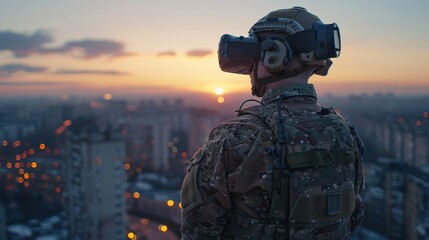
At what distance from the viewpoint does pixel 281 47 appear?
840 millimetres

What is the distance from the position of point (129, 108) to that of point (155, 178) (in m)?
11.1

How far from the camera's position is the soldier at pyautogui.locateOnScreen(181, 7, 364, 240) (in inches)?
30.1

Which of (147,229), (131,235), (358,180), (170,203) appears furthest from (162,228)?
(358,180)

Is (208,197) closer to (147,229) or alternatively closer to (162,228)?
A: (162,228)

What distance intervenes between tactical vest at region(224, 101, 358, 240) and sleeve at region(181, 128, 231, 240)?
0.04 metres

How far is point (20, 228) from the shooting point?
9.09 metres

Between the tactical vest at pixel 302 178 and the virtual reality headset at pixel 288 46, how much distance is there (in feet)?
0.41

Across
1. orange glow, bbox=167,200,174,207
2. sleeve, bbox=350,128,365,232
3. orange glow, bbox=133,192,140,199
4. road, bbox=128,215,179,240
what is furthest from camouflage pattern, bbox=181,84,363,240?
orange glow, bbox=133,192,140,199

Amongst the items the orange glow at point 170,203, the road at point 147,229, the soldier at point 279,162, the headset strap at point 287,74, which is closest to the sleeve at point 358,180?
the soldier at point 279,162

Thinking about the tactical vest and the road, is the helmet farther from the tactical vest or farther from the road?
the road

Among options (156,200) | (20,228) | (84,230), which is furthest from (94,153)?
(156,200)

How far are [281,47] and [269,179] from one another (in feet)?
0.93

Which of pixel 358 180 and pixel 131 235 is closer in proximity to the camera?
pixel 358 180

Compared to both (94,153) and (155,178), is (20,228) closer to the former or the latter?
(94,153)
